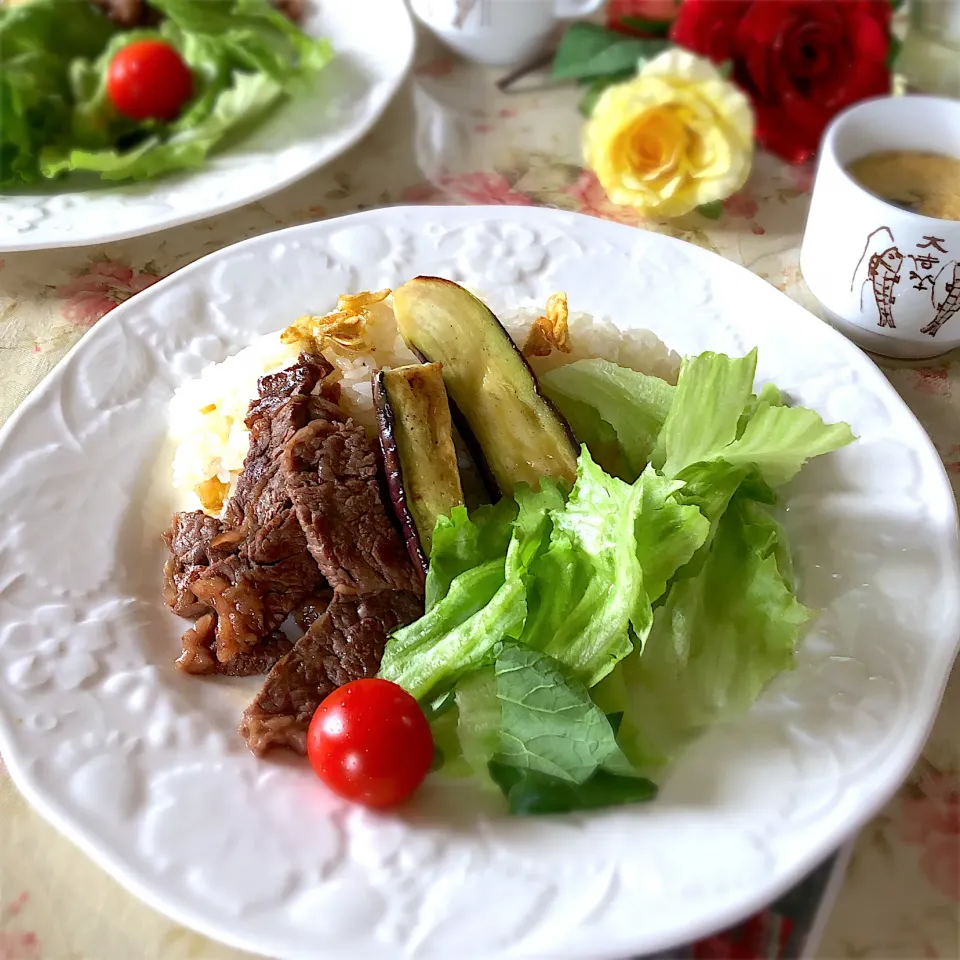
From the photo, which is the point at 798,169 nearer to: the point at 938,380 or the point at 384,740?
the point at 938,380

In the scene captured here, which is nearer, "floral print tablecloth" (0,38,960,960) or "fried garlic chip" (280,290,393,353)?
"floral print tablecloth" (0,38,960,960)

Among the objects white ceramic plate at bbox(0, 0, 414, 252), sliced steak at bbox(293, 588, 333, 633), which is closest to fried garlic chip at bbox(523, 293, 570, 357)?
sliced steak at bbox(293, 588, 333, 633)

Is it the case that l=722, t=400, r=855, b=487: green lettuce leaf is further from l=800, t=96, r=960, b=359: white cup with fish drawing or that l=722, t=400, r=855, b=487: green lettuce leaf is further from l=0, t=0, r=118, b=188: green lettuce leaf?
l=0, t=0, r=118, b=188: green lettuce leaf

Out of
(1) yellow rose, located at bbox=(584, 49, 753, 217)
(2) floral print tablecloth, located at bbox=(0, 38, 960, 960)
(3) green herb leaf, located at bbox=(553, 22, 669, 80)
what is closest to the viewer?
(2) floral print tablecloth, located at bbox=(0, 38, 960, 960)

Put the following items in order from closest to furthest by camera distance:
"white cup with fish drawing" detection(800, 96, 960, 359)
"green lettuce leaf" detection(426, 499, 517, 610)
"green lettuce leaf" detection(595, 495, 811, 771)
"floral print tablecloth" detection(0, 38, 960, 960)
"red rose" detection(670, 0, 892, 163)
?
1. "floral print tablecloth" detection(0, 38, 960, 960)
2. "green lettuce leaf" detection(595, 495, 811, 771)
3. "green lettuce leaf" detection(426, 499, 517, 610)
4. "white cup with fish drawing" detection(800, 96, 960, 359)
5. "red rose" detection(670, 0, 892, 163)

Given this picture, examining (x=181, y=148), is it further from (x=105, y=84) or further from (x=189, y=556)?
(x=189, y=556)

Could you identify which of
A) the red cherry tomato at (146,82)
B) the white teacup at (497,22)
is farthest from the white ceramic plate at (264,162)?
the red cherry tomato at (146,82)

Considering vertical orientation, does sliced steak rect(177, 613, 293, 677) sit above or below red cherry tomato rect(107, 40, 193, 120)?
below
